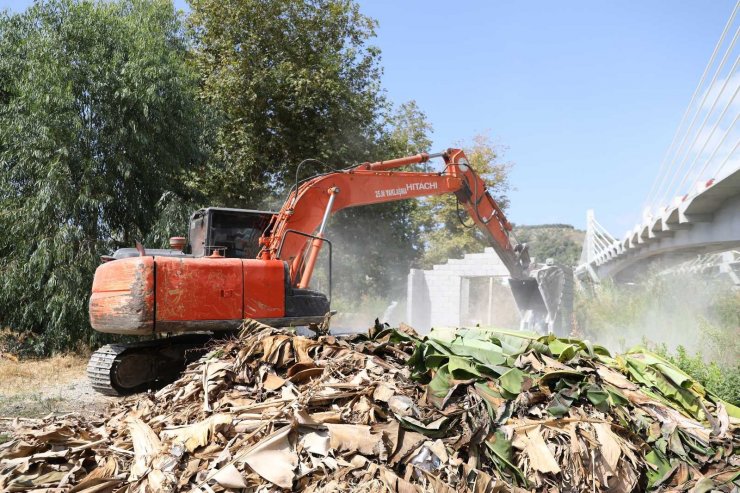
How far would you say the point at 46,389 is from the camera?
990cm

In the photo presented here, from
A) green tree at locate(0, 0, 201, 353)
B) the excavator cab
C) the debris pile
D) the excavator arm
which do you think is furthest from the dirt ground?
the excavator arm

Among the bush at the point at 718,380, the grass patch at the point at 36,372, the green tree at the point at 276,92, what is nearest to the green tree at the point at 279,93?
the green tree at the point at 276,92

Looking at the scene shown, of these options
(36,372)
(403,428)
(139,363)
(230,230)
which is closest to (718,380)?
(403,428)

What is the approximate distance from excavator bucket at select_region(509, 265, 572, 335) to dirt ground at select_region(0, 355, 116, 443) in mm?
8418

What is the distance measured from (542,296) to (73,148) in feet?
33.5

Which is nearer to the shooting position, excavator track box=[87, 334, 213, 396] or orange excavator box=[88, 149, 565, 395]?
orange excavator box=[88, 149, 565, 395]

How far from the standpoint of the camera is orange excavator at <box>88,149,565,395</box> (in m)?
6.87

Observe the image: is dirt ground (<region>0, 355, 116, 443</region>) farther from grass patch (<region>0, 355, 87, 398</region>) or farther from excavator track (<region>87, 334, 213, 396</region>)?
excavator track (<region>87, 334, 213, 396</region>)

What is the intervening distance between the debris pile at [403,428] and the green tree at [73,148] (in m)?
9.21

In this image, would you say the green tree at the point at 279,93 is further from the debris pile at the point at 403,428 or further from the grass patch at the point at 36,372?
the debris pile at the point at 403,428

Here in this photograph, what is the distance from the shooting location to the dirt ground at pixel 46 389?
8.06 m

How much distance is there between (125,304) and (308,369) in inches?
125

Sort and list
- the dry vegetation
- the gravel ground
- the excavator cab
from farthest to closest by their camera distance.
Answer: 1. the excavator cab
2. the dry vegetation
3. the gravel ground

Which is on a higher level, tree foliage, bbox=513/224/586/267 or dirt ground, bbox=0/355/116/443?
tree foliage, bbox=513/224/586/267
